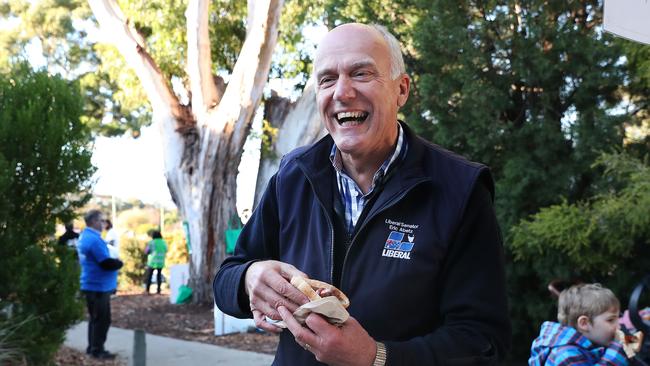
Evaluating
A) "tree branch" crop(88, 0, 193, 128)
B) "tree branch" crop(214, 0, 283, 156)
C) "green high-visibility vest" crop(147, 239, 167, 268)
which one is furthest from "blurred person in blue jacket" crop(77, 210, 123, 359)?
"green high-visibility vest" crop(147, 239, 167, 268)

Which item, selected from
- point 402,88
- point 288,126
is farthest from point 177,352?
point 402,88

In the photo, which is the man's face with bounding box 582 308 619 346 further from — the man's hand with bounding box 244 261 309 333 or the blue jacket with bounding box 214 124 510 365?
the man's hand with bounding box 244 261 309 333

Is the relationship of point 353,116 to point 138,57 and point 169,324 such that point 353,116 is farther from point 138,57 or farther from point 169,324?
point 138,57

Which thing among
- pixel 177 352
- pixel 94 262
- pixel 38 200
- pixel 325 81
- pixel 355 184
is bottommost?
pixel 177 352

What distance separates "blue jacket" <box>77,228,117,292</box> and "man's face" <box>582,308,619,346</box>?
671 cm

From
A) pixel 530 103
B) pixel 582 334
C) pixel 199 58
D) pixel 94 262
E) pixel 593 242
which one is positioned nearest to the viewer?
pixel 582 334

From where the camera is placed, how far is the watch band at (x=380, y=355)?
72.9 inches

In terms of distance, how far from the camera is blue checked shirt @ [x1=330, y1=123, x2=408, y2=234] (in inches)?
88.4

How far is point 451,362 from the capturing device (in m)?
1.95

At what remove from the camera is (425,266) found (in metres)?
2.02

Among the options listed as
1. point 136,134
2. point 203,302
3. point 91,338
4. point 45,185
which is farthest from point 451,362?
point 136,134

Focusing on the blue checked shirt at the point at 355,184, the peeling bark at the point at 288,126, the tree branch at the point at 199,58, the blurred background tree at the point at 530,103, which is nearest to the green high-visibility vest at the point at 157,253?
the peeling bark at the point at 288,126

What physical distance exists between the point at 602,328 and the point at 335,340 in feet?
9.75

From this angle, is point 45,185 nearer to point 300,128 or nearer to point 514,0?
point 514,0
